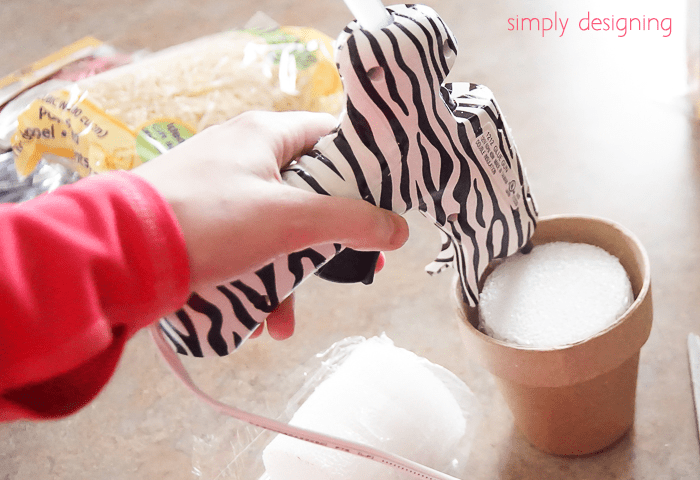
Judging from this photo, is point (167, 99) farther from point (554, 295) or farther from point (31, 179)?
point (554, 295)

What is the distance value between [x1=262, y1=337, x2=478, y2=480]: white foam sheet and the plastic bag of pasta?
464mm

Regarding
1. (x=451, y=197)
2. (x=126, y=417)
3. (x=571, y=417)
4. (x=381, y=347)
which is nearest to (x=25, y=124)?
(x=126, y=417)

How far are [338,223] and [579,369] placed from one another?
257 mm

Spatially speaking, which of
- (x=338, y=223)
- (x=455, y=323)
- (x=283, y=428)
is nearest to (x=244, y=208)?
(x=338, y=223)

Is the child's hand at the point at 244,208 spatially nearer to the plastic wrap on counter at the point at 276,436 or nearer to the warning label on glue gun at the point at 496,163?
the warning label on glue gun at the point at 496,163

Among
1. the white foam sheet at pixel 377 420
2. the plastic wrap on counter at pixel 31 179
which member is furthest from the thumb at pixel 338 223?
the plastic wrap on counter at pixel 31 179

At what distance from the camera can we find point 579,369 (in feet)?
1.93

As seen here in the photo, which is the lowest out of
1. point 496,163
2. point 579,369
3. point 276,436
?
point 276,436

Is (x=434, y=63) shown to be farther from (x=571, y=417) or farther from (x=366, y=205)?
(x=571, y=417)

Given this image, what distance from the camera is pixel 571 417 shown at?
66 centimetres

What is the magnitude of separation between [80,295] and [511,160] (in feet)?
1.16

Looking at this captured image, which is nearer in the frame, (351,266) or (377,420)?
(351,266)

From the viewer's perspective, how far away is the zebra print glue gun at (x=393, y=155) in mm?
479

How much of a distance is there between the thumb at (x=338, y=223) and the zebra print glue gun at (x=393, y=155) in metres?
0.01
